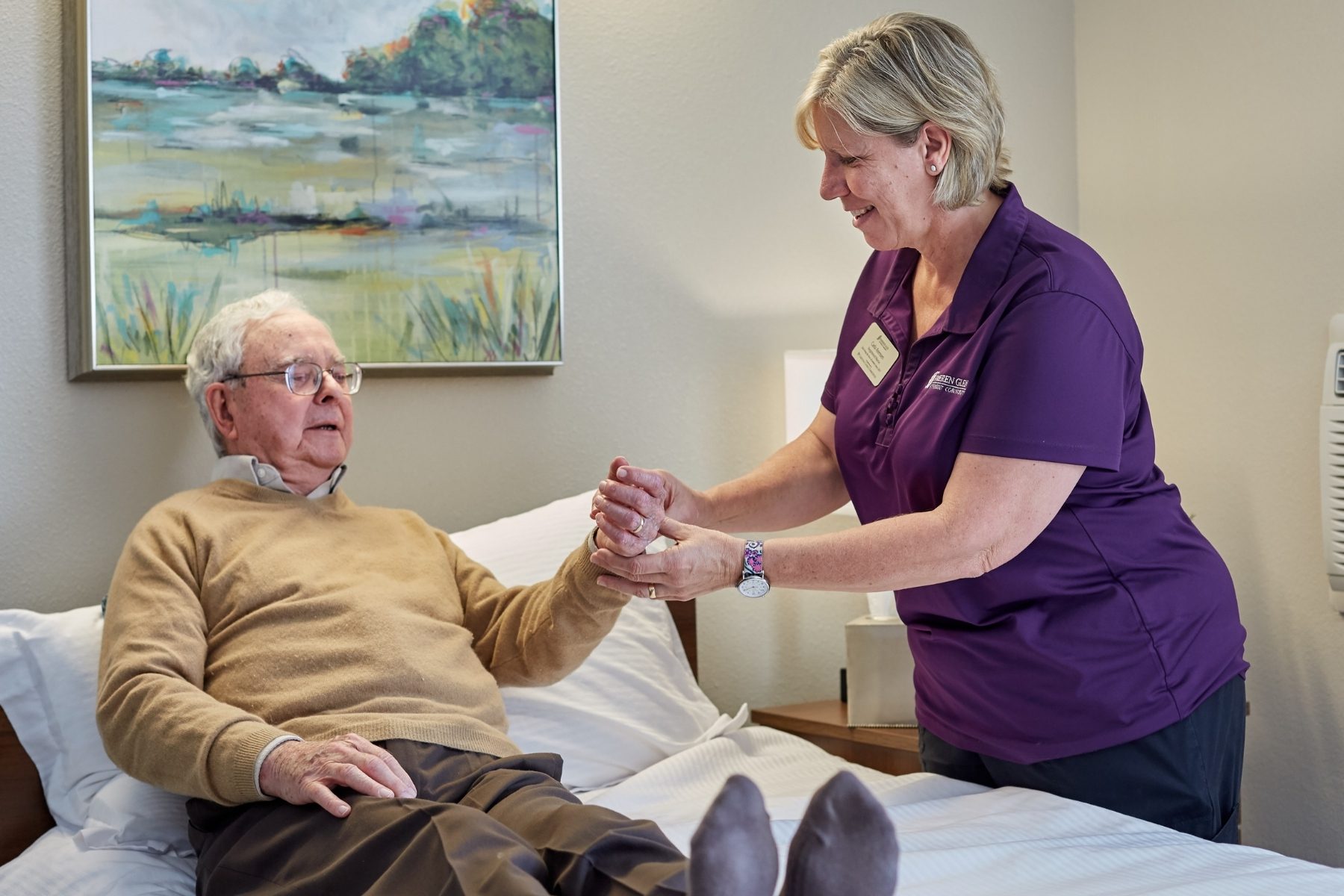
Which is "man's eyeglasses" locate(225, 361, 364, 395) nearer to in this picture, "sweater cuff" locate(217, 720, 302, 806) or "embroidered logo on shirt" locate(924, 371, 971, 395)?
"sweater cuff" locate(217, 720, 302, 806)

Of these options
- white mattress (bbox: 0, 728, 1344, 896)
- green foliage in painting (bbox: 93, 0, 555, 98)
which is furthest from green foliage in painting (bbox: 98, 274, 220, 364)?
white mattress (bbox: 0, 728, 1344, 896)

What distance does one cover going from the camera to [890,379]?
189 cm

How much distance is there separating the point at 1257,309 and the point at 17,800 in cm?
263

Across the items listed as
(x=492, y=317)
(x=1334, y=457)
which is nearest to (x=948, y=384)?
(x=492, y=317)

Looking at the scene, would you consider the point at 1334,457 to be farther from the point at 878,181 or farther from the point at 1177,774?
the point at 878,181

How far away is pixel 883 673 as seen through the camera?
2.47 meters

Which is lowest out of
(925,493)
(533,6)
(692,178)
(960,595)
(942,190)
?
(960,595)

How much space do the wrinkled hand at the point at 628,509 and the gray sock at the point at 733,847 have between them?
0.66m

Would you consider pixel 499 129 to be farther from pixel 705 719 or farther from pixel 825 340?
pixel 705 719

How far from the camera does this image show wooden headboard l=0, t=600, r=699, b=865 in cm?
189

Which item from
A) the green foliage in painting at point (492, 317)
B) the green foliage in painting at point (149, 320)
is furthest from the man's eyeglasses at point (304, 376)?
the green foliage in painting at point (492, 317)

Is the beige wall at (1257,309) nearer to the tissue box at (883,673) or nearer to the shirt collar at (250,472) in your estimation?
the tissue box at (883,673)

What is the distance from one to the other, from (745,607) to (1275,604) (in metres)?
1.19

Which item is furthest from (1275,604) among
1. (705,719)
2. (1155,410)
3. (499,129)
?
(499,129)
